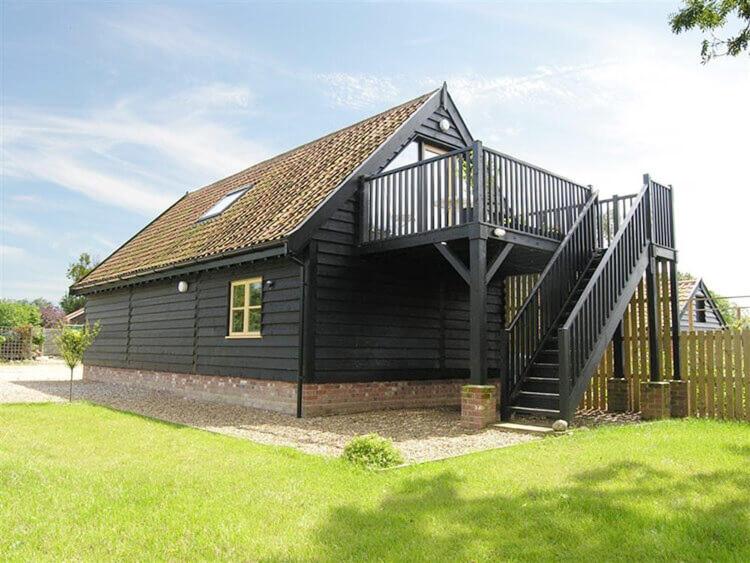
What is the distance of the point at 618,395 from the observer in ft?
39.6

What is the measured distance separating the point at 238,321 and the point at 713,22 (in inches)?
397

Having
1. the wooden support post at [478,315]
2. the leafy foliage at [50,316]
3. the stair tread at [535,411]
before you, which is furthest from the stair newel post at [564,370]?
the leafy foliage at [50,316]

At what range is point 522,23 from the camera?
9.85m

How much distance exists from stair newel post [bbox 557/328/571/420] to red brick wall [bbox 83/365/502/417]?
399 cm

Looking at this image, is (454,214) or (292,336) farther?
(292,336)

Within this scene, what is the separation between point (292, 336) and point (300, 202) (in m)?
2.72

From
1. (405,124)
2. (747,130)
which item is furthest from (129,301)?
(747,130)

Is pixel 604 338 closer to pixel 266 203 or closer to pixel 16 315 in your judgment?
pixel 266 203

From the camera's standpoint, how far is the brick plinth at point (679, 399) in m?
11.0

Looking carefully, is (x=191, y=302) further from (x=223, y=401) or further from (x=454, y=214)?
(x=454, y=214)

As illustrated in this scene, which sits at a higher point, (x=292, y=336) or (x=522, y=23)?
(x=522, y=23)

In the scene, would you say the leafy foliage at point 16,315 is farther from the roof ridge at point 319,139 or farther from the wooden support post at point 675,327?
the wooden support post at point 675,327

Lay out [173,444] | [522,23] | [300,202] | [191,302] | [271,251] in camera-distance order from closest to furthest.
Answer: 1. [173,444]
2. [522,23]
3. [271,251]
4. [300,202]
5. [191,302]

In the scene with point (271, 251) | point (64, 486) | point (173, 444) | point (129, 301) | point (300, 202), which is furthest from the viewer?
point (129, 301)
